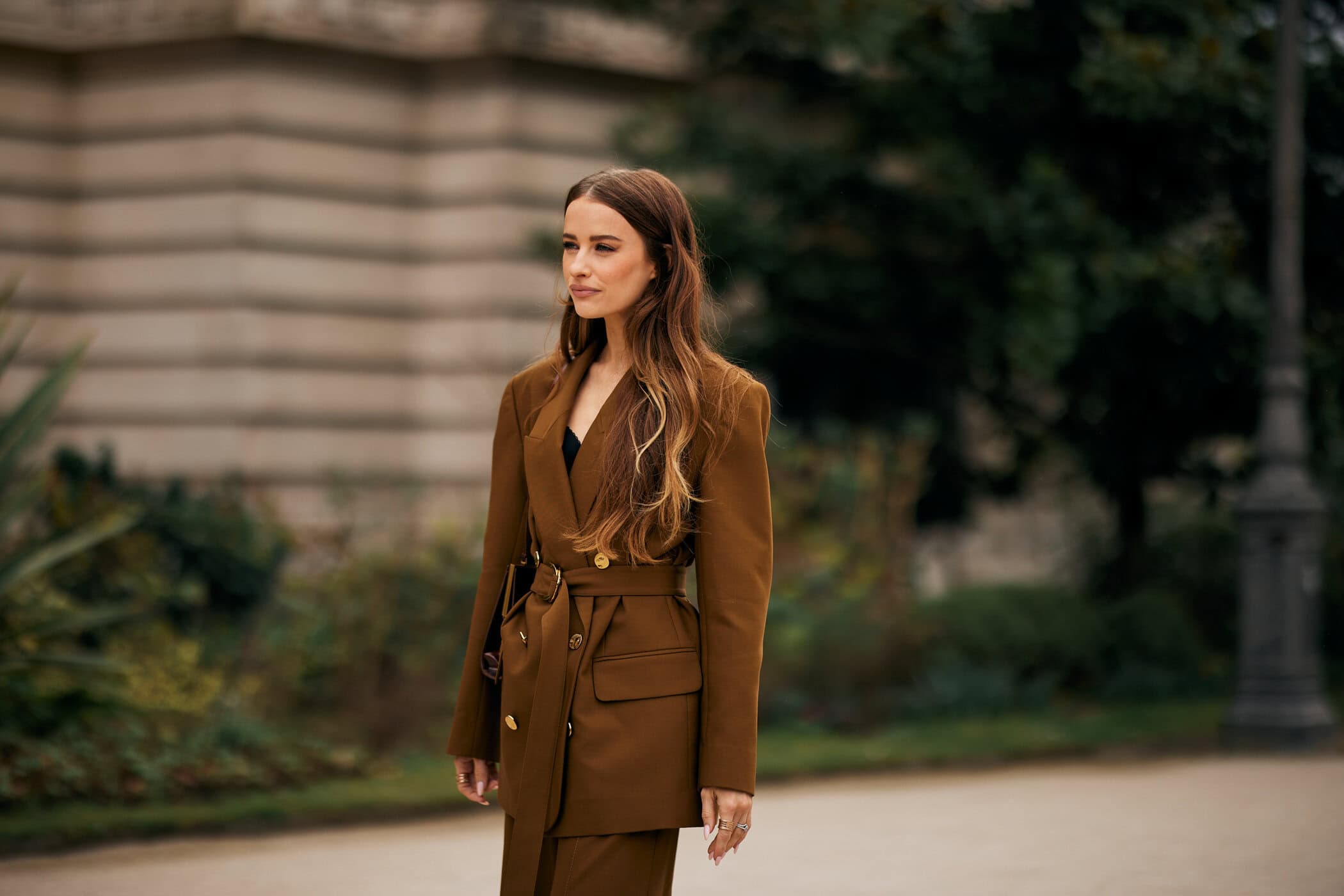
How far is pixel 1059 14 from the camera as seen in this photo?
42.0ft

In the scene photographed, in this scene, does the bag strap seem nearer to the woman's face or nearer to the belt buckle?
the belt buckle

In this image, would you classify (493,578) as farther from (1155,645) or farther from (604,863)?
(1155,645)

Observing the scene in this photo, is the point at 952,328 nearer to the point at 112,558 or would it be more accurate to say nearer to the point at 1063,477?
the point at 1063,477

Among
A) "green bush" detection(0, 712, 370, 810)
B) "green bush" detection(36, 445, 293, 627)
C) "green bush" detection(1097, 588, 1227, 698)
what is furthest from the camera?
"green bush" detection(1097, 588, 1227, 698)

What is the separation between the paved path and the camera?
6.66m

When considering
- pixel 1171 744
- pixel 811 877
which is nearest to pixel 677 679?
pixel 811 877

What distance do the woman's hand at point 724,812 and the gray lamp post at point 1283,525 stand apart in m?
8.02

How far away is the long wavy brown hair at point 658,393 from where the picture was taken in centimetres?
360

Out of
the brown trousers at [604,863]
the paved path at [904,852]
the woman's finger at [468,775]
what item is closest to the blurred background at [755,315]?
the paved path at [904,852]

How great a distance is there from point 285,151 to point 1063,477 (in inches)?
284

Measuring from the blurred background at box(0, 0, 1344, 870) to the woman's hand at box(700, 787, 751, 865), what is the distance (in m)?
5.87

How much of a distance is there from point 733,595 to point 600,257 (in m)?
0.80

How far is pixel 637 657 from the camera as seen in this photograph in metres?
3.58

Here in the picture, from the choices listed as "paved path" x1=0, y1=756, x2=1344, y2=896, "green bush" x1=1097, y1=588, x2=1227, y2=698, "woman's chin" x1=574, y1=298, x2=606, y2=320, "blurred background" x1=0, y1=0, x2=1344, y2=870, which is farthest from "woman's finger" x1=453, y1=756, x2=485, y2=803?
"green bush" x1=1097, y1=588, x2=1227, y2=698
